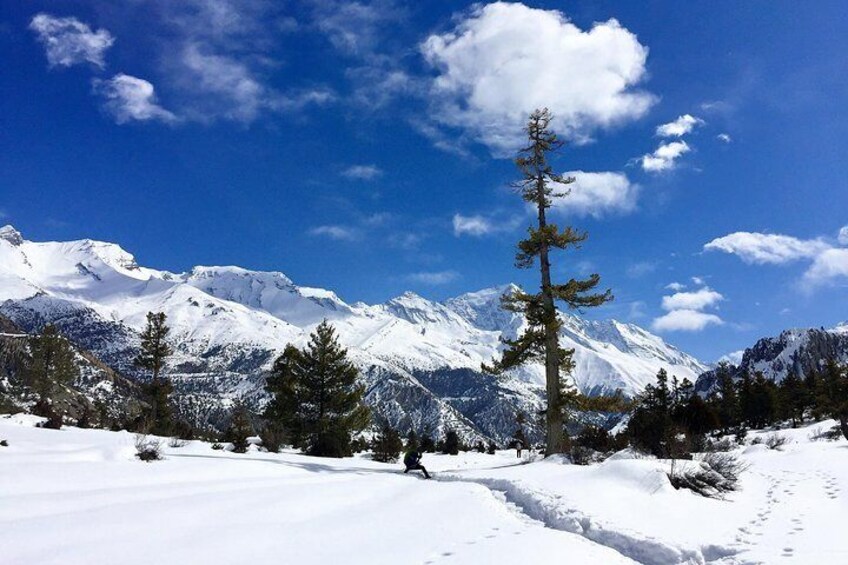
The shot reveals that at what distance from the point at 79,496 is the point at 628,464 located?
10498mm

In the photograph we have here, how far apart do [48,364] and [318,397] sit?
27177 mm

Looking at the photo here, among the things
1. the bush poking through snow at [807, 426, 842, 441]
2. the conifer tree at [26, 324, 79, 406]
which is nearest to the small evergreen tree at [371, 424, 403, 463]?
the bush poking through snow at [807, 426, 842, 441]

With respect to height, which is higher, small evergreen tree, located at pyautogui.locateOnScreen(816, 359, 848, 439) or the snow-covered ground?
small evergreen tree, located at pyautogui.locateOnScreen(816, 359, 848, 439)

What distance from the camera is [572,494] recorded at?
11.0 metres

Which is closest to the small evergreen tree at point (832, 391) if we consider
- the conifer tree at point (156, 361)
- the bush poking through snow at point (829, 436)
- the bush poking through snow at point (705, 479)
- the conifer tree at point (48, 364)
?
the bush poking through snow at point (829, 436)

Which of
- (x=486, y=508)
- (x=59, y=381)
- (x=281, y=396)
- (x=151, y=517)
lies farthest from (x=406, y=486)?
(x=59, y=381)

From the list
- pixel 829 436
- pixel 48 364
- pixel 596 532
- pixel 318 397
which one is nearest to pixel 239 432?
pixel 318 397

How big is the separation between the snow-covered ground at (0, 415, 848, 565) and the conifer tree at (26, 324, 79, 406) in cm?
3909

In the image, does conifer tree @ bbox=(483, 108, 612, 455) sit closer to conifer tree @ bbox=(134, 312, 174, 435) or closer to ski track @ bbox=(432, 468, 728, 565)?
ski track @ bbox=(432, 468, 728, 565)

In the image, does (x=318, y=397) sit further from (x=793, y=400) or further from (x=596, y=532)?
(x=793, y=400)

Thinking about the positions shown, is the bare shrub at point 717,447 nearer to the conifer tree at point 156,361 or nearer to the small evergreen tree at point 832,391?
the small evergreen tree at point 832,391

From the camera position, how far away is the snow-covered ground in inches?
253

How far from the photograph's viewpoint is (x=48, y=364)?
47.1 m

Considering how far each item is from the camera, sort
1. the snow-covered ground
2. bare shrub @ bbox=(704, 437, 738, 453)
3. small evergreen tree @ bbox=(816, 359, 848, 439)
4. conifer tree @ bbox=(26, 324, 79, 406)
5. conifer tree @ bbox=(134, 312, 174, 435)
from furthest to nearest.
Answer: conifer tree @ bbox=(26, 324, 79, 406)
conifer tree @ bbox=(134, 312, 174, 435)
small evergreen tree @ bbox=(816, 359, 848, 439)
bare shrub @ bbox=(704, 437, 738, 453)
the snow-covered ground
